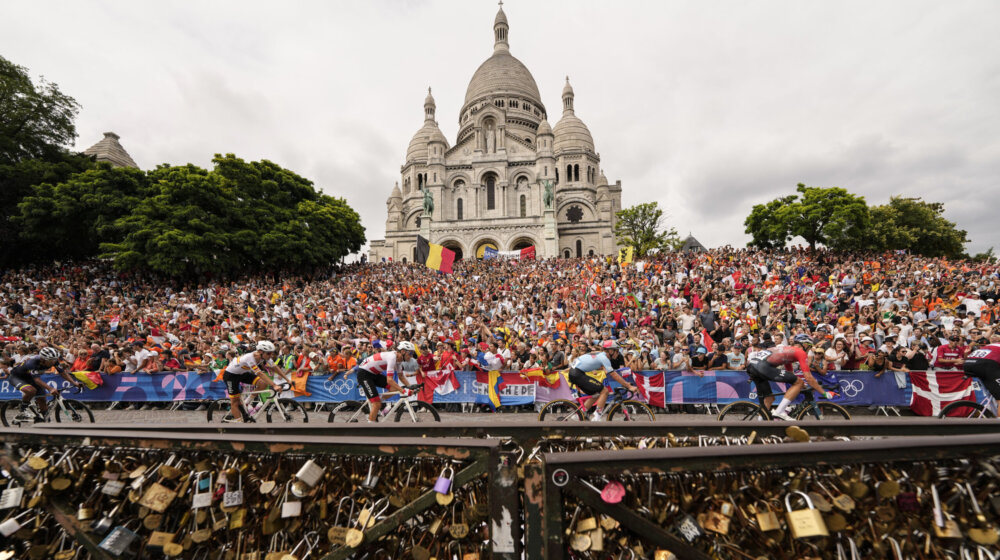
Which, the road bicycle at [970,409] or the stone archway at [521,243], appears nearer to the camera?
the road bicycle at [970,409]

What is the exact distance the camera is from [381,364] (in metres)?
7.59

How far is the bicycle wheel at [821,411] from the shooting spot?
725 cm

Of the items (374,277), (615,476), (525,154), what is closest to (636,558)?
(615,476)

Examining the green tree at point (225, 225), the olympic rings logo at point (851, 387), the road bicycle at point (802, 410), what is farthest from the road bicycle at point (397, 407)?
the green tree at point (225, 225)

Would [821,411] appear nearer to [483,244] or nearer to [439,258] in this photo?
[439,258]

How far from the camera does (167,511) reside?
2434 millimetres

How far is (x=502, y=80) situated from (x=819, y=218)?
52359mm

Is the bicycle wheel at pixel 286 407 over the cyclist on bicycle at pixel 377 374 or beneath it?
beneath

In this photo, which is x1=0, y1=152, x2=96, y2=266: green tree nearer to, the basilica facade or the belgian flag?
the belgian flag

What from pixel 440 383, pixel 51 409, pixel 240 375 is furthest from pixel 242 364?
pixel 51 409

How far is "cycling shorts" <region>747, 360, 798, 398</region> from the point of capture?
23.4 feet

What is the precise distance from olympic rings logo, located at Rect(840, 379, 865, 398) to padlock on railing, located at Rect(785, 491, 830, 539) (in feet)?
32.7

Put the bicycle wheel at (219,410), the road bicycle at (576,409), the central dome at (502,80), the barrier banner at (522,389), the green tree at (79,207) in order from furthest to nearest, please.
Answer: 1. the central dome at (502,80)
2. the green tree at (79,207)
3. the bicycle wheel at (219,410)
4. the barrier banner at (522,389)
5. the road bicycle at (576,409)

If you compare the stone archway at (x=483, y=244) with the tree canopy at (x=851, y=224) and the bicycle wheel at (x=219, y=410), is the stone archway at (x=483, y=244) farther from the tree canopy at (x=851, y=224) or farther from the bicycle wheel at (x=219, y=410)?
the bicycle wheel at (x=219, y=410)
